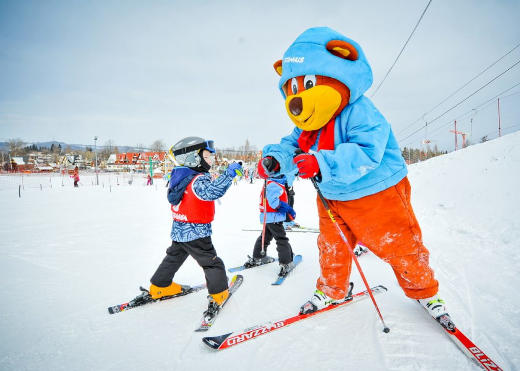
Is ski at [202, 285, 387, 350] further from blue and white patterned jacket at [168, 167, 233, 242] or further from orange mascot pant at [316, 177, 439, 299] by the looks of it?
blue and white patterned jacket at [168, 167, 233, 242]

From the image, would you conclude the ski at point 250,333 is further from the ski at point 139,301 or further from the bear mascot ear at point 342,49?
the bear mascot ear at point 342,49

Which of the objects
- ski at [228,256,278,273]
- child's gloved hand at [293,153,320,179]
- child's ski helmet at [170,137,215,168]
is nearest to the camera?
child's gloved hand at [293,153,320,179]

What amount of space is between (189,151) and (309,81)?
1.34 m

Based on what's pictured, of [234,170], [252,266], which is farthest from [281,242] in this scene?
[234,170]

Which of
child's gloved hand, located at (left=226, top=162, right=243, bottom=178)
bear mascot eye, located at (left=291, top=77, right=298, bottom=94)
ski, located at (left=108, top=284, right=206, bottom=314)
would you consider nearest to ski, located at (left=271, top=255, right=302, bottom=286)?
ski, located at (left=108, top=284, right=206, bottom=314)

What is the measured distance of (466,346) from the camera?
1615 millimetres

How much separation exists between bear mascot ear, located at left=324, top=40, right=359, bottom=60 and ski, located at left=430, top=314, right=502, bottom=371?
203 centimetres

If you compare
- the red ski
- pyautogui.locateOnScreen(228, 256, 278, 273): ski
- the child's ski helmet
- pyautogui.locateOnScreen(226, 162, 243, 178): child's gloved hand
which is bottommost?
pyautogui.locateOnScreen(228, 256, 278, 273): ski

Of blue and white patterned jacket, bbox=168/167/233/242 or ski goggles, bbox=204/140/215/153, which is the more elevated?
ski goggles, bbox=204/140/215/153

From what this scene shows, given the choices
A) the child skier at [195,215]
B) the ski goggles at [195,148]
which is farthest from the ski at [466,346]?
the ski goggles at [195,148]

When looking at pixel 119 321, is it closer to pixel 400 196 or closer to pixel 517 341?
pixel 400 196

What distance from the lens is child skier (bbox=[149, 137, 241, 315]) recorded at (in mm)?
2262

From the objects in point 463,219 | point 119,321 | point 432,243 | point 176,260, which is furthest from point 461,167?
point 119,321

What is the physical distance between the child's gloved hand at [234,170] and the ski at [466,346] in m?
1.94
